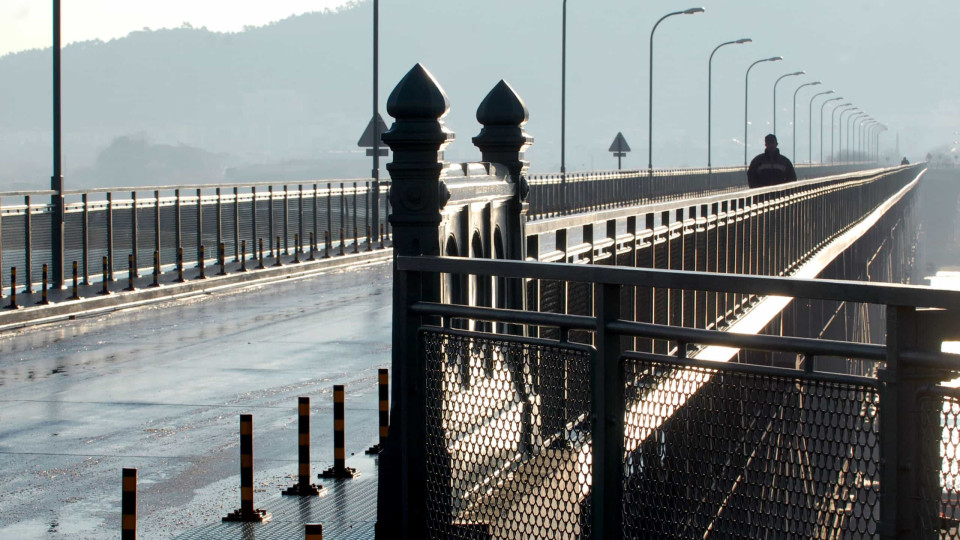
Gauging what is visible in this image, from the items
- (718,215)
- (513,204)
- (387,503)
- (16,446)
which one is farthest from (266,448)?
(718,215)

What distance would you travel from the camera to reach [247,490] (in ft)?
26.0

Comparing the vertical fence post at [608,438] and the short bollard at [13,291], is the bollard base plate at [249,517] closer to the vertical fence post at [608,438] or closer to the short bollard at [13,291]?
the vertical fence post at [608,438]

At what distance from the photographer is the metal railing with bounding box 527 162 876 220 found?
4878cm

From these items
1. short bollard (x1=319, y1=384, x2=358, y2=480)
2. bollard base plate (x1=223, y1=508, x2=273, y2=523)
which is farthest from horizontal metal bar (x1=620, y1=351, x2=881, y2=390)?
short bollard (x1=319, y1=384, x2=358, y2=480)

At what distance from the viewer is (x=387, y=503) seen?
6.85 metres

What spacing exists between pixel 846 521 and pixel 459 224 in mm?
3736

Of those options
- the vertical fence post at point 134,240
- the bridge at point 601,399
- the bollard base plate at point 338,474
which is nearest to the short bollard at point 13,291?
the vertical fence post at point 134,240

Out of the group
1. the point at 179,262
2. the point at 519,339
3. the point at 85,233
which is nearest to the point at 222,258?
the point at 179,262

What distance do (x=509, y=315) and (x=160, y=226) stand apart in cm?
1846

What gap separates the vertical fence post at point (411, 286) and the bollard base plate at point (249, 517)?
3.78 ft

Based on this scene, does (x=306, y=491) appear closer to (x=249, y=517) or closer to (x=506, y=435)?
(x=249, y=517)

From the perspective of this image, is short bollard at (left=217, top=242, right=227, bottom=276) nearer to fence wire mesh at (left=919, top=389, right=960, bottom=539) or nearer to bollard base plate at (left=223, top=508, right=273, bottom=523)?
bollard base plate at (left=223, top=508, right=273, bottom=523)

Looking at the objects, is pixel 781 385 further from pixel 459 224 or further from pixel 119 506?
→ pixel 119 506

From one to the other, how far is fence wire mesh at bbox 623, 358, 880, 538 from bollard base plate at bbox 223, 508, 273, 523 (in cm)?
293
